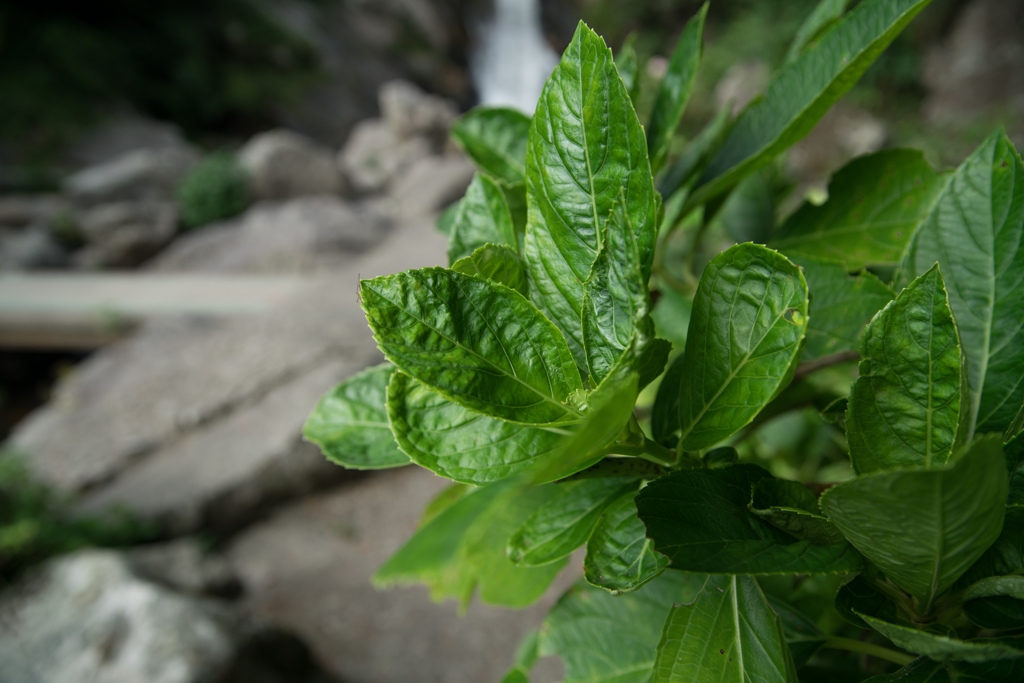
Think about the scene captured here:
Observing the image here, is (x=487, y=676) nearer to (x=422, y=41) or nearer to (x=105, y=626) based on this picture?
(x=105, y=626)

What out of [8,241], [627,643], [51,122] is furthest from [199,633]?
[51,122]

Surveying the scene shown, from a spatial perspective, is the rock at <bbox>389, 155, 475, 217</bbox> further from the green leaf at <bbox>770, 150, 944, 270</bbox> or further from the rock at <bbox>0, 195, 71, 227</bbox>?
the green leaf at <bbox>770, 150, 944, 270</bbox>

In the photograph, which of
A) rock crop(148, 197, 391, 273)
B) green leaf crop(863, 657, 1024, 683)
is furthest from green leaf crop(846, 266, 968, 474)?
rock crop(148, 197, 391, 273)

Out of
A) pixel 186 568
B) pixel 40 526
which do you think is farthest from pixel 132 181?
pixel 186 568

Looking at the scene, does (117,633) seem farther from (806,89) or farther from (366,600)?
(806,89)

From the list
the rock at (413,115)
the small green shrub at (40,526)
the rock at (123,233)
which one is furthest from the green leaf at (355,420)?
the rock at (413,115)

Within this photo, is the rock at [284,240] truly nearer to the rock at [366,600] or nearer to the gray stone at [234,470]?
the gray stone at [234,470]
